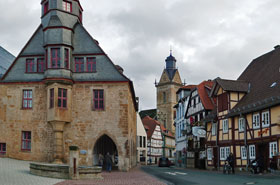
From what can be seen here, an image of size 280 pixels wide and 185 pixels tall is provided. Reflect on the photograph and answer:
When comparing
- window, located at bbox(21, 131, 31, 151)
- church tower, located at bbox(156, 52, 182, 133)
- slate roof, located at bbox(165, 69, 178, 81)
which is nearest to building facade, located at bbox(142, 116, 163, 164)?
church tower, located at bbox(156, 52, 182, 133)

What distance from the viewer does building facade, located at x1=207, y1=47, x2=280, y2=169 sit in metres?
27.8

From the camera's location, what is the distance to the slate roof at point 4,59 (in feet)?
146

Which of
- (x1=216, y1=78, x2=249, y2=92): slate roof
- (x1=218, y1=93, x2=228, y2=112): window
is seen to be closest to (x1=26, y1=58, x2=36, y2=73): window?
(x1=216, y1=78, x2=249, y2=92): slate roof

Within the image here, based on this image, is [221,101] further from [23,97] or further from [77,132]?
[23,97]

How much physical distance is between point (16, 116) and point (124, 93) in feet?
29.9

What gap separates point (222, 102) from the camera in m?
35.3

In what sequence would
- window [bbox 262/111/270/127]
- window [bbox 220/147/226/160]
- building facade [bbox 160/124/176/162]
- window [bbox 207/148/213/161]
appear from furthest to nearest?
building facade [bbox 160/124/176/162] < window [bbox 207/148/213/161] < window [bbox 220/147/226/160] < window [bbox 262/111/270/127]

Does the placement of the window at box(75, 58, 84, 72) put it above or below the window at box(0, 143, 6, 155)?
above

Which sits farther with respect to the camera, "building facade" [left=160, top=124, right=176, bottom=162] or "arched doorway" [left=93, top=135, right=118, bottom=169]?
"building facade" [left=160, top=124, right=176, bottom=162]

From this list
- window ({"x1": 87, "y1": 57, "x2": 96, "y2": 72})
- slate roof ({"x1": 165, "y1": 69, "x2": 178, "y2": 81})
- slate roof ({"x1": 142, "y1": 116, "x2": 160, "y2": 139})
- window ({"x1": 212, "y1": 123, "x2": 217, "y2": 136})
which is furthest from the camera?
slate roof ({"x1": 165, "y1": 69, "x2": 178, "y2": 81})

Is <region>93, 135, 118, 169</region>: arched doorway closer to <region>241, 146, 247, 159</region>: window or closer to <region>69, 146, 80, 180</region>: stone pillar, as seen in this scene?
<region>241, 146, 247, 159</region>: window

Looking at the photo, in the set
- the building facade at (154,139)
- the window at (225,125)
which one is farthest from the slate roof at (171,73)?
the window at (225,125)

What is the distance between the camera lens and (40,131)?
32.8 m

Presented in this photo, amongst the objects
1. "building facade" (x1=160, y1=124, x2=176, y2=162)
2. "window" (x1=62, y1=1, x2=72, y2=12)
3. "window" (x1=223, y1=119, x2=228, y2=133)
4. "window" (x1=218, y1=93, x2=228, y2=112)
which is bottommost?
"building facade" (x1=160, y1=124, x2=176, y2=162)
